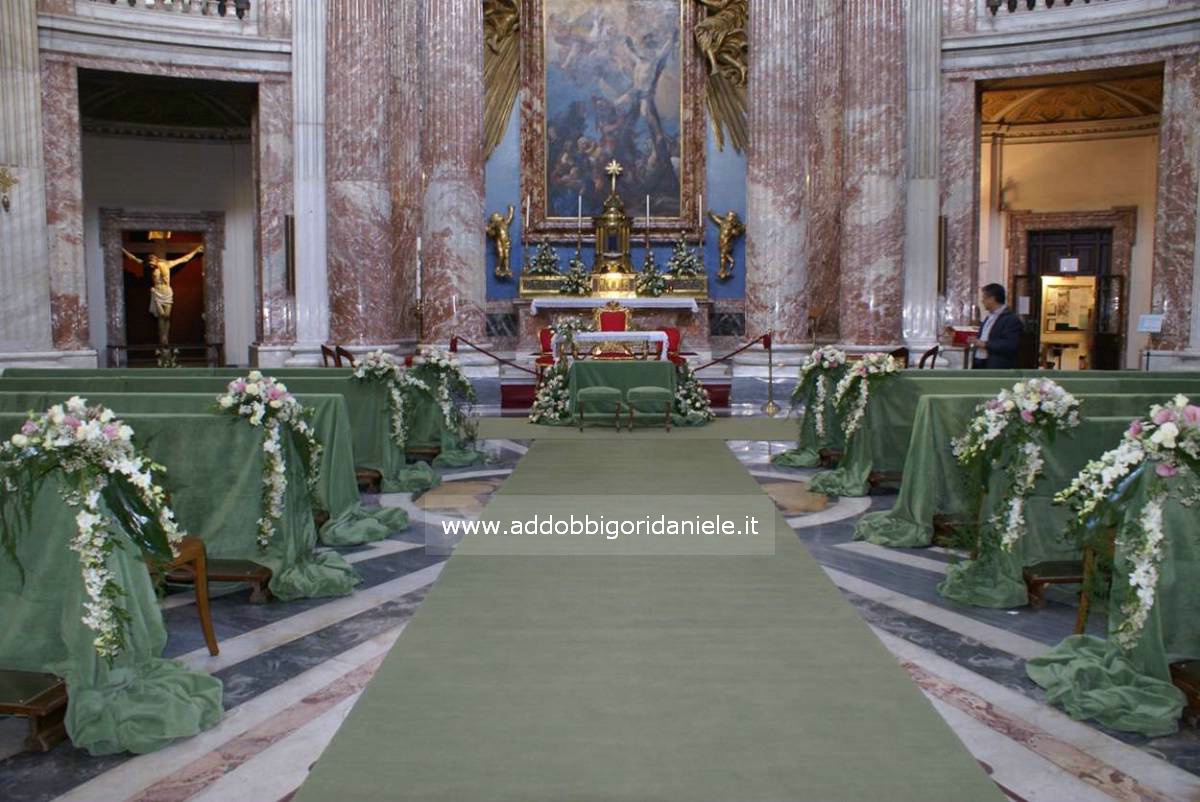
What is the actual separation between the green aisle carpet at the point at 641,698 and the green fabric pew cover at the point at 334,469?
1.10m

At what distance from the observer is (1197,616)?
3.99 metres

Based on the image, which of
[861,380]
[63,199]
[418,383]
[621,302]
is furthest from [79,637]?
[621,302]

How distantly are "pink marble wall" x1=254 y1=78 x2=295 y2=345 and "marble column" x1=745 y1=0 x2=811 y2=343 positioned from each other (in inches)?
250

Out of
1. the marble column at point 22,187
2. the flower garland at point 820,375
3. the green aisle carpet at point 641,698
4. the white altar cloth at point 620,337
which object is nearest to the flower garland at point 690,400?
the white altar cloth at point 620,337

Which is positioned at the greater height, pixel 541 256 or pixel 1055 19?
pixel 1055 19

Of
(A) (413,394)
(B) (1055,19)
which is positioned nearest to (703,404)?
(A) (413,394)

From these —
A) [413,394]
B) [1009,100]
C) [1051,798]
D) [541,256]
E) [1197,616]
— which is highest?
[1009,100]

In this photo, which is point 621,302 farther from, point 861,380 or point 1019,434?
point 1019,434

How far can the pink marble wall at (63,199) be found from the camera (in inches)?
471

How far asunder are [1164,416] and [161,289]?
1710 centimetres

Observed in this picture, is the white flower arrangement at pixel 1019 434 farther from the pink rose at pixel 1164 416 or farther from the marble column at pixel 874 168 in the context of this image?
the marble column at pixel 874 168

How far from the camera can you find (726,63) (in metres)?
16.7

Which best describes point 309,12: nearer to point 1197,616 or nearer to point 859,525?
point 859,525

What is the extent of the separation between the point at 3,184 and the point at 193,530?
8.11 m
